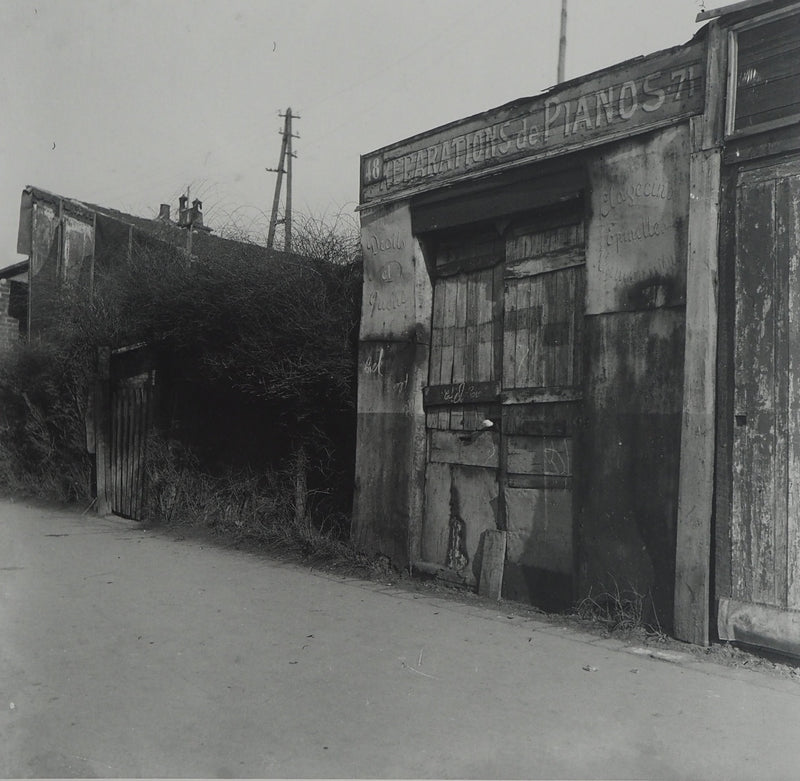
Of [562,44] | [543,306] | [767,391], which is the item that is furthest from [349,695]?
[562,44]

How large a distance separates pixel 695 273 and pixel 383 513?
145 inches

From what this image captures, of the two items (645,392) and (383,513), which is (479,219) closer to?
(645,392)

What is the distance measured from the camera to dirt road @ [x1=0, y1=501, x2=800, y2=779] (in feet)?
11.5

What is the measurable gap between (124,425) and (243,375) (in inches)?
145

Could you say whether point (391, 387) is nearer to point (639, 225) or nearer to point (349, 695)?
point (639, 225)

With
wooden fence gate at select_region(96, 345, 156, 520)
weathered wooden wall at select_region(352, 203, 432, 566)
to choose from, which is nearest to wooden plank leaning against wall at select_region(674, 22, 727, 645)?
weathered wooden wall at select_region(352, 203, 432, 566)

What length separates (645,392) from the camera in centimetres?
570

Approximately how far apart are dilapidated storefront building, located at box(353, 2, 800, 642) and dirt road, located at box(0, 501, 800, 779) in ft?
2.35

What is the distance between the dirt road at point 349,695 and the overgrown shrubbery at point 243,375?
217 centimetres

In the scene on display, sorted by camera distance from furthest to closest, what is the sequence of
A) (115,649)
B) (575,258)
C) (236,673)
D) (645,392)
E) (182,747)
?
1. (575,258)
2. (645,392)
3. (115,649)
4. (236,673)
5. (182,747)

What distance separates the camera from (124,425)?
39.0 ft

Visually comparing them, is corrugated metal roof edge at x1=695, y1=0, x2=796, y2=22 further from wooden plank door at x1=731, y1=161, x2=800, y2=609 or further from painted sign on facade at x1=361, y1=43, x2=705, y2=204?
wooden plank door at x1=731, y1=161, x2=800, y2=609

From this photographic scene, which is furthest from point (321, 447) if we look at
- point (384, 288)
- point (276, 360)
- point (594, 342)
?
point (594, 342)

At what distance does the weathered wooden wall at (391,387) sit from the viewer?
753 centimetres
